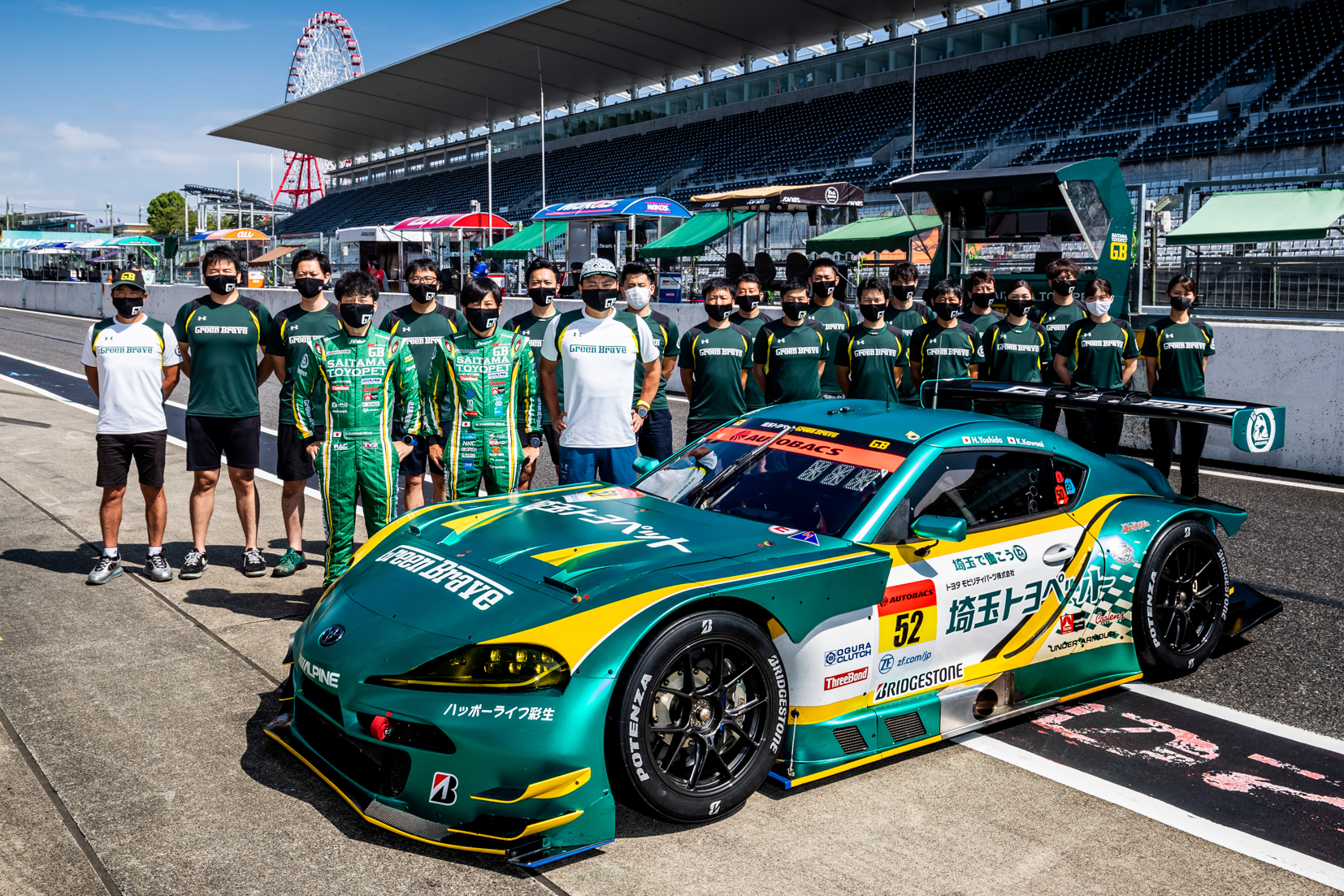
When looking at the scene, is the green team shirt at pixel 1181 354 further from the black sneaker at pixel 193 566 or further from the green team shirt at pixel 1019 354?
the black sneaker at pixel 193 566

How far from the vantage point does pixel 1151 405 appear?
493 cm

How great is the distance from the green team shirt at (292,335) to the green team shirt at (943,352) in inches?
156

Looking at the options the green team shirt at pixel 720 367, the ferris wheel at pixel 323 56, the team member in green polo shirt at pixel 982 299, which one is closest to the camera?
the green team shirt at pixel 720 367

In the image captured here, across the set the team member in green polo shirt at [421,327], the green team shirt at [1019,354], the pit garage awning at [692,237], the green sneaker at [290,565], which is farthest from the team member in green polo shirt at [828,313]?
the pit garage awning at [692,237]

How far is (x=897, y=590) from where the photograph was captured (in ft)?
12.6

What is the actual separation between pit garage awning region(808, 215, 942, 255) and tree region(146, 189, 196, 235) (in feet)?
396

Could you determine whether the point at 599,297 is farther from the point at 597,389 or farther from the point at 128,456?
the point at 128,456

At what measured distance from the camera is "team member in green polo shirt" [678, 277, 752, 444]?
719 cm

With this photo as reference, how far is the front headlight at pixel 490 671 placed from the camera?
3.16m

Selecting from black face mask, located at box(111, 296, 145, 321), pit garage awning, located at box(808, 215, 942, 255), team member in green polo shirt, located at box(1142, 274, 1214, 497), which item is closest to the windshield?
black face mask, located at box(111, 296, 145, 321)

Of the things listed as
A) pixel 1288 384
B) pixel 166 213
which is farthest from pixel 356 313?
pixel 166 213

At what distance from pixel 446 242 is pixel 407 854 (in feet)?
105

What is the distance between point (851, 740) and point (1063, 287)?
5.82 metres

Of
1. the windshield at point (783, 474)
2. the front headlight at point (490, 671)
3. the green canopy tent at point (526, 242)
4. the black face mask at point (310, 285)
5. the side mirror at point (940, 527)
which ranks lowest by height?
the front headlight at point (490, 671)
